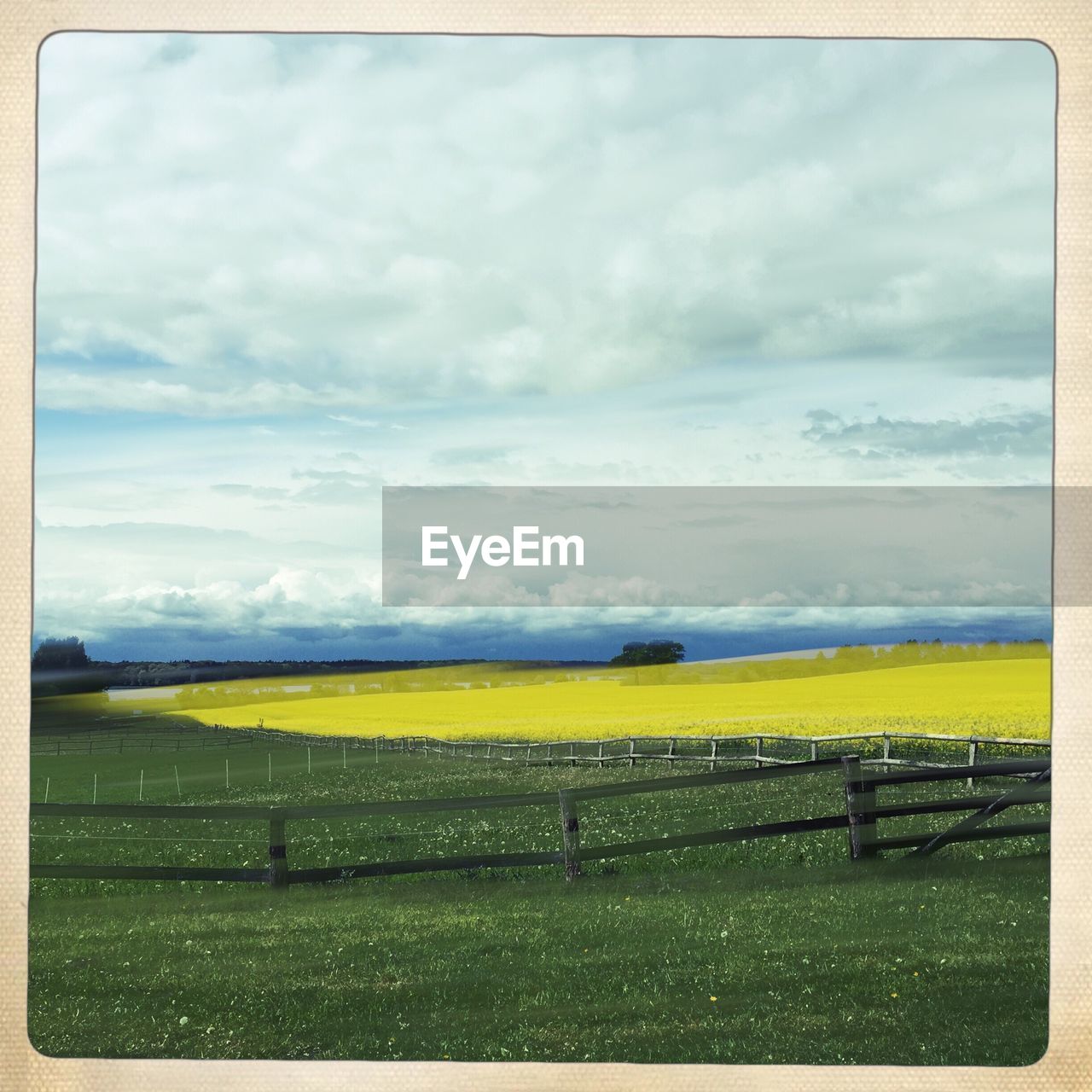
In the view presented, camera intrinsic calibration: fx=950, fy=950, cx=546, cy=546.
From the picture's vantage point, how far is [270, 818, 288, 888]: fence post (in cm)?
314

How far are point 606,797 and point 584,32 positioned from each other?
2510mm

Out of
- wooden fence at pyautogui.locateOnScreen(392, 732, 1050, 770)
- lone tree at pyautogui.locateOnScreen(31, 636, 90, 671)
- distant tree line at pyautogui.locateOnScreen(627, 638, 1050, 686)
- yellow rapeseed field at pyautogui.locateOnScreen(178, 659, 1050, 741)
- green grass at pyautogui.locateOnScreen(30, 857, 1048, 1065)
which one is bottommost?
green grass at pyautogui.locateOnScreen(30, 857, 1048, 1065)

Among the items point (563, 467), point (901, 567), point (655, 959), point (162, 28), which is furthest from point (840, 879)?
point (162, 28)

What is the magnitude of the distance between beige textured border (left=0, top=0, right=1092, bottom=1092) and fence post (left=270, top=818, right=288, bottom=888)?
1.60 m

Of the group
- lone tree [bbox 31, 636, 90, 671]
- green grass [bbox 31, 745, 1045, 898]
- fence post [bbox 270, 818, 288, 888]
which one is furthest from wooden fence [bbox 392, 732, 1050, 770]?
lone tree [bbox 31, 636, 90, 671]

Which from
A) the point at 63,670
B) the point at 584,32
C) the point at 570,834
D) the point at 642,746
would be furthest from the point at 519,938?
the point at 584,32

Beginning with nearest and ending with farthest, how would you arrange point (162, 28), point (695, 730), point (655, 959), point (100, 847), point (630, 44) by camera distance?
point (162, 28) → point (630, 44) → point (655, 959) → point (100, 847) → point (695, 730)

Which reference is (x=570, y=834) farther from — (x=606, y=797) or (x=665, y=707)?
(x=665, y=707)

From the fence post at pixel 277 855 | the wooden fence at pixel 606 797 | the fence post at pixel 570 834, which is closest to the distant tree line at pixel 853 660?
the wooden fence at pixel 606 797

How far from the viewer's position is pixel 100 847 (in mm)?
3354

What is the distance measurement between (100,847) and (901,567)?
2858 millimetres

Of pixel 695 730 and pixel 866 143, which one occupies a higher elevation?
pixel 866 143

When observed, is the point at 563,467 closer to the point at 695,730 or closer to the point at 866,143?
the point at 866,143

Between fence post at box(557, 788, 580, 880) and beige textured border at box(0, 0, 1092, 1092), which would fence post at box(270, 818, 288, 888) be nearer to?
fence post at box(557, 788, 580, 880)
